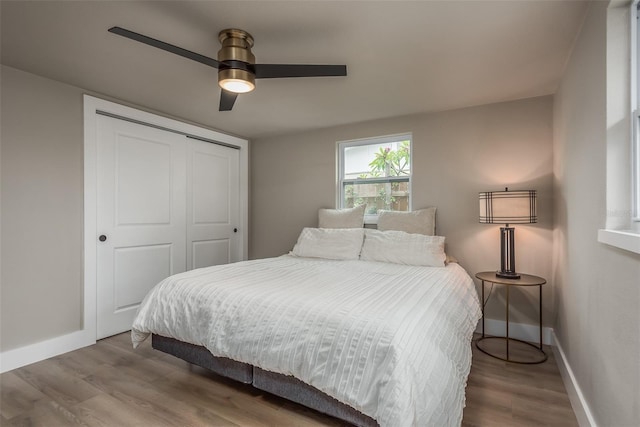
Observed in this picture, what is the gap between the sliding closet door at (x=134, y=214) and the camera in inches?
110

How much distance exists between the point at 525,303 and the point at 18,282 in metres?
4.17

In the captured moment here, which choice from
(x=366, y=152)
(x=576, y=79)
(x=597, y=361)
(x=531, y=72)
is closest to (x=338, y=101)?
(x=366, y=152)

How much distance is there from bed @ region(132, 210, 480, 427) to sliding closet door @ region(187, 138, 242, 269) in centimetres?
145

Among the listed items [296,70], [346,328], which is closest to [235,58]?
[296,70]

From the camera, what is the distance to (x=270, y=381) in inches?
67.3

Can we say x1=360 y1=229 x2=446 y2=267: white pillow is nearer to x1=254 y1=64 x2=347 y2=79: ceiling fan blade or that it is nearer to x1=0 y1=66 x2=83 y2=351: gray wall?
x1=254 y1=64 x2=347 y2=79: ceiling fan blade

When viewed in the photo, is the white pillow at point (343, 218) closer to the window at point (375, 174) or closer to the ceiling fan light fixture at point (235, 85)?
the window at point (375, 174)

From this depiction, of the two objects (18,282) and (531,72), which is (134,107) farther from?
(531,72)

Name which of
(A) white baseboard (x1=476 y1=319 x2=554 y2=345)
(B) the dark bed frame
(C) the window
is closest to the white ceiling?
(C) the window

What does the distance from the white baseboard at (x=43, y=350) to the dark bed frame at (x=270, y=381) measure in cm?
93

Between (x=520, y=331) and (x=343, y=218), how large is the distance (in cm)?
199

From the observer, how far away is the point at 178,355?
6.82 feet

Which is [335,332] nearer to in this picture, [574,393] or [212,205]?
[574,393]

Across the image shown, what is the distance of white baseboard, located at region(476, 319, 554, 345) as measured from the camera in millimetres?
2673
